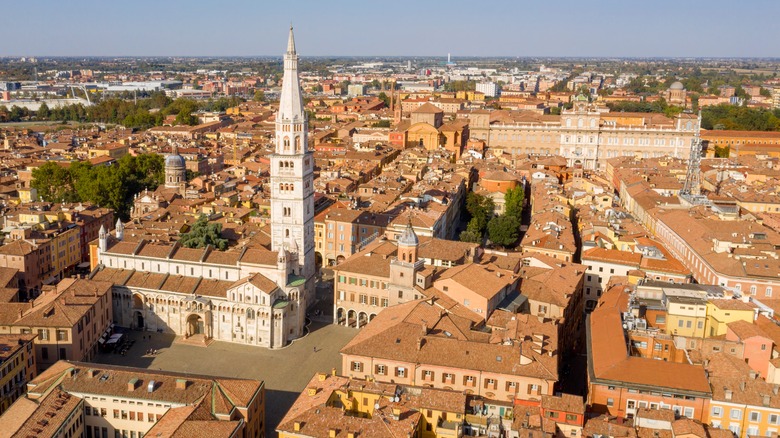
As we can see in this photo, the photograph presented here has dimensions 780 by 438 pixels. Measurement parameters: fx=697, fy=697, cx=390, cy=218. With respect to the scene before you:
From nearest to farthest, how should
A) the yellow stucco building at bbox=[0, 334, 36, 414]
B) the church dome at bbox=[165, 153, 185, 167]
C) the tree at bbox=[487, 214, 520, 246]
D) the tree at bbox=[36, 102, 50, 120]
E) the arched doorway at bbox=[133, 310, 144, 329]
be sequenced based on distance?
the yellow stucco building at bbox=[0, 334, 36, 414], the arched doorway at bbox=[133, 310, 144, 329], the tree at bbox=[487, 214, 520, 246], the church dome at bbox=[165, 153, 185, 167], the tree at bbox=[36, 102, 50, 120]

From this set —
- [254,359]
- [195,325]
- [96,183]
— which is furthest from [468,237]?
[96,183]

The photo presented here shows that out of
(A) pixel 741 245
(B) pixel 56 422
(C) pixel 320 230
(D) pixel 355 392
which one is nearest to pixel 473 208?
(C) pixel 320 230

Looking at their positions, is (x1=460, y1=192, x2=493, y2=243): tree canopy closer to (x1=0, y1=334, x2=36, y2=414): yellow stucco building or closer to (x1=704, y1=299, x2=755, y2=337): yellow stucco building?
(x1=704, y1=299, x2=755, y2=337): yellow stucco building

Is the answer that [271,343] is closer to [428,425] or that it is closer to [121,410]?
[121,410]

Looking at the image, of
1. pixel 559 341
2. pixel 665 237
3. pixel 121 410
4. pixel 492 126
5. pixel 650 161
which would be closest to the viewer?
pixel 121 410

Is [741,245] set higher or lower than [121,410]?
higher

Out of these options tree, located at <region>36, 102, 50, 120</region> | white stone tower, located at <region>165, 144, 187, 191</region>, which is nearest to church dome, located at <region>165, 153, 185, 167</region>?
white stone tower, located at <region>165, 144, 187, 191</region>
